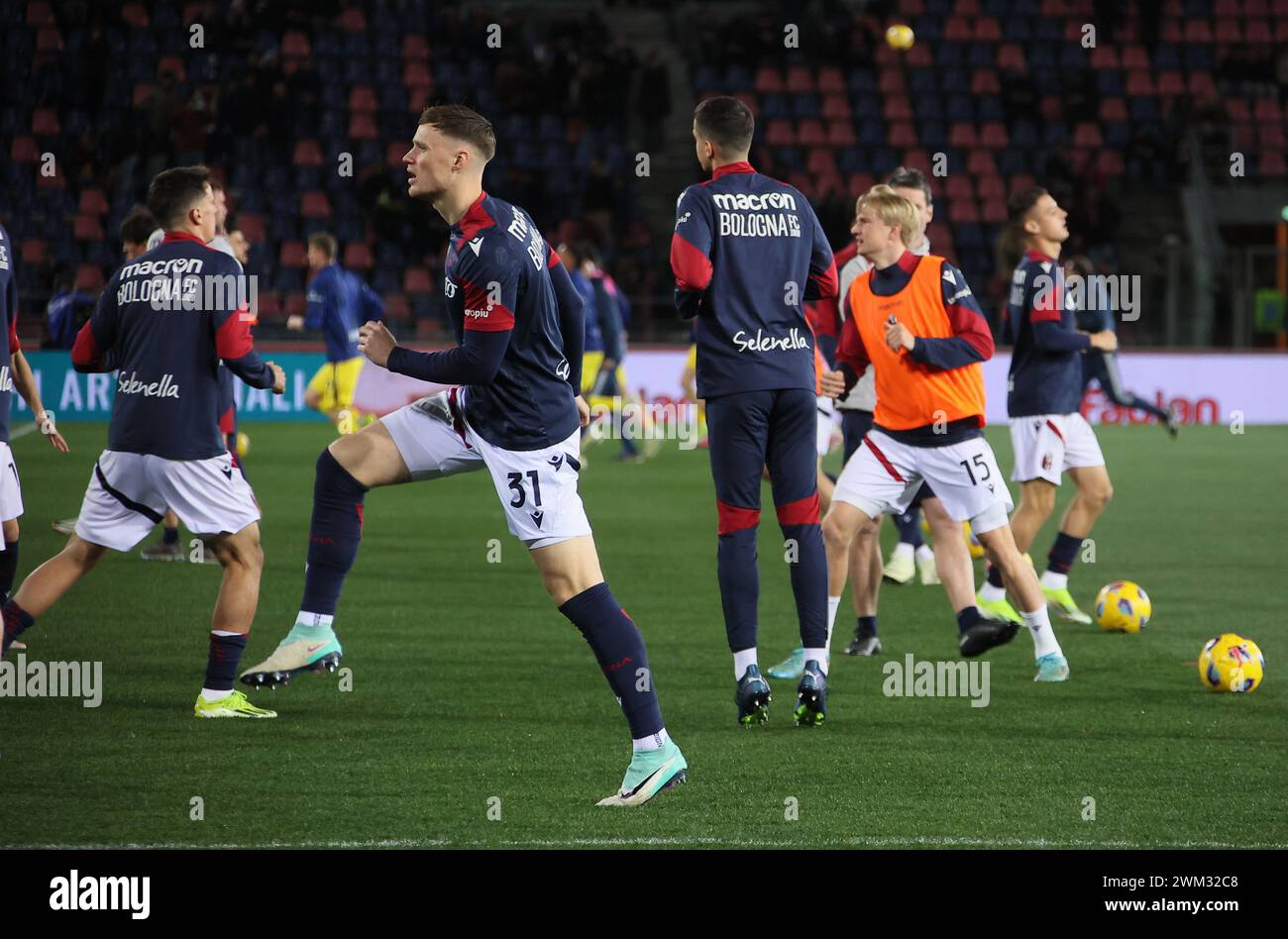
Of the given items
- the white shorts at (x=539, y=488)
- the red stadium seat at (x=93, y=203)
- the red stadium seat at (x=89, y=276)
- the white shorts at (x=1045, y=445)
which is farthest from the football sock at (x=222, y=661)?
the red stadium seat at (x=93, y=203)

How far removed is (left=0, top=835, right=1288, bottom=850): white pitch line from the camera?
4.99m

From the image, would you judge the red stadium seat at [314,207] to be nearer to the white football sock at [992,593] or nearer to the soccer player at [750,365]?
the white football sock at [992,593]

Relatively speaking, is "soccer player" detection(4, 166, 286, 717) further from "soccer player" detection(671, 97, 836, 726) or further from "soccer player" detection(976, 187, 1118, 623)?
"soccer player" detection(976, 187, 1118, 623)

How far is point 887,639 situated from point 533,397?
3.70 m

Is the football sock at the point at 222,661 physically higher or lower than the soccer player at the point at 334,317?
lower

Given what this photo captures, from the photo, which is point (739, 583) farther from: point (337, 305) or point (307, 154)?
point (307, 154)

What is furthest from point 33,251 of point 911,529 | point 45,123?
point 911,529

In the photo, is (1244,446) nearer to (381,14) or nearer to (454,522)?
(454,522)

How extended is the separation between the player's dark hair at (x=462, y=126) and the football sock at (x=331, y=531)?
139 cm

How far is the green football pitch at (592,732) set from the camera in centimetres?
532

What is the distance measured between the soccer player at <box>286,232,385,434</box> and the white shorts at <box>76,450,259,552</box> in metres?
10.8

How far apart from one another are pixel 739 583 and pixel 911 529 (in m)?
4.14

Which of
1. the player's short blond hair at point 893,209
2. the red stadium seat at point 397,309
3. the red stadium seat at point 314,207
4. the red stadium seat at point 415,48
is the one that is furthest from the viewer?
the red stadium seat at point 415,48

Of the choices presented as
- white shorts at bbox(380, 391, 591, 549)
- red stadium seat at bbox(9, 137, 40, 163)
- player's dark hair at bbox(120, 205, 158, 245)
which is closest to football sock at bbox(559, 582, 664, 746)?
white shorts at bbox(380, 391, 591, 549)
